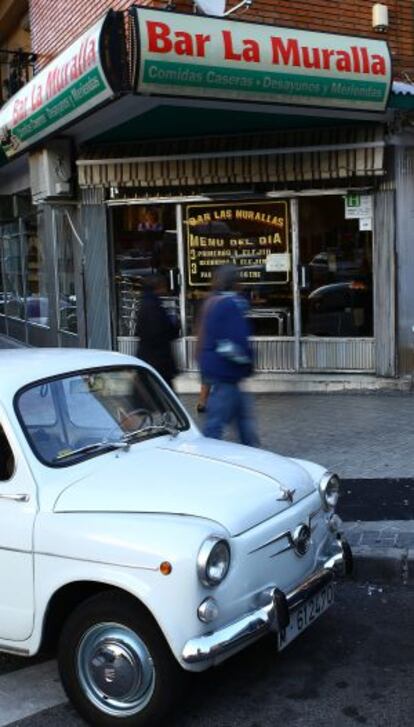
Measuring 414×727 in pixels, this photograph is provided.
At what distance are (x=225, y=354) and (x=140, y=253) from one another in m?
5.01

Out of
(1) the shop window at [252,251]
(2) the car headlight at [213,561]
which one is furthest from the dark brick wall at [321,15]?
(2) the car headlight at [213,561]

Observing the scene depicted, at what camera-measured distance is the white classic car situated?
3.24m

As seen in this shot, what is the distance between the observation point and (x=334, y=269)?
10383mm

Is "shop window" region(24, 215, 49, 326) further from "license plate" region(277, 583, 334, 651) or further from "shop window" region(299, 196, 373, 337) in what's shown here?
"license plate" region(277, 583, 334, 651)

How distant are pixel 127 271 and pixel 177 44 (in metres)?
4.26

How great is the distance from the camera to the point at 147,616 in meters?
3.29

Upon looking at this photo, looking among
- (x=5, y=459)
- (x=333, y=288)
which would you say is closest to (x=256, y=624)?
(x=5, y=459)

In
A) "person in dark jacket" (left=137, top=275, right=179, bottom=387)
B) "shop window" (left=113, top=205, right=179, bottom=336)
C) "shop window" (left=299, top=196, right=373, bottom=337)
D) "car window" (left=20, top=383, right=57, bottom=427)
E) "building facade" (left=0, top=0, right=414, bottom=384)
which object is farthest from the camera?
"shop window" (left=113, top=205, right=179, bottom=336)

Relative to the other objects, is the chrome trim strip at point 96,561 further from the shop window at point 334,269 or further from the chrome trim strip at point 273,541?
the shop window at point 334,269

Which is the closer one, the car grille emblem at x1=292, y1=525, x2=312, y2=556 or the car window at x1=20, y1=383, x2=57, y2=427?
the car grille emblem at x1=292, y1=525, x2=312, y2=556

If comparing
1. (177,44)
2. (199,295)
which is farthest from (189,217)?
(177,44)

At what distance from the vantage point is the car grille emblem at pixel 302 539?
3.73 meters

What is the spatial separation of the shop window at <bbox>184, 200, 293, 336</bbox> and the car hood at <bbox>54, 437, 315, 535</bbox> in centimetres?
643

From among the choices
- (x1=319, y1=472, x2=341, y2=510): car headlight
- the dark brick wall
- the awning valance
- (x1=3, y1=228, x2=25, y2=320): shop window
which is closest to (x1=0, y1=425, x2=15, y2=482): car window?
(x1=319, y1=472, x2=341, y2=510): car headlight
